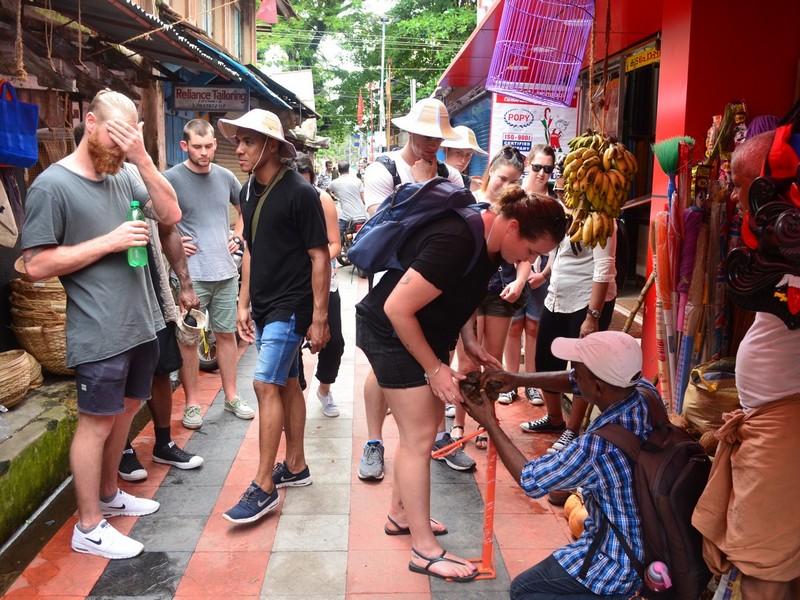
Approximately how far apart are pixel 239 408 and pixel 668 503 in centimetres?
379

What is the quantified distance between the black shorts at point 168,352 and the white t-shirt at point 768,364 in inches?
129

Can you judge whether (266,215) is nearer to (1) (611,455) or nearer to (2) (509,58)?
(1) (611,455)

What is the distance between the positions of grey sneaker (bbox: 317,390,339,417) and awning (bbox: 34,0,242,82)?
122 inches

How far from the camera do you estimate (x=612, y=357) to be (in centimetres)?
246

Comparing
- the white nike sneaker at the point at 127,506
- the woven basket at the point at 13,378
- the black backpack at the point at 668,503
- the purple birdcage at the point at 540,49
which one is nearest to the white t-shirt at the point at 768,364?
the black backpack at the point at 668,503

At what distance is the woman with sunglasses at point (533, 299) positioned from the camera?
495cm

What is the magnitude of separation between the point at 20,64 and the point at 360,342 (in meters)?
2.60

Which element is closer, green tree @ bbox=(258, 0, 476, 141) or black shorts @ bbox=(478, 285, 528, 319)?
black shorts @ bbox=(478, 285, 528, 319)

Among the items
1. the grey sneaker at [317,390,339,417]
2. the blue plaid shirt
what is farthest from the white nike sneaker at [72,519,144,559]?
the grey sneaker at [317,390,339,417]

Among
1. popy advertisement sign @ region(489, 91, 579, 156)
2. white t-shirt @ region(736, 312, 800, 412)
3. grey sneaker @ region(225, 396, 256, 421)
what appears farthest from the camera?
popy advertisement sign @ region(489, 91, 579, 156)

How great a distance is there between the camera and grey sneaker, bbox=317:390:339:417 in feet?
18.4

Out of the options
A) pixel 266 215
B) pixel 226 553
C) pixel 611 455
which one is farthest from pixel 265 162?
pixel 611 455

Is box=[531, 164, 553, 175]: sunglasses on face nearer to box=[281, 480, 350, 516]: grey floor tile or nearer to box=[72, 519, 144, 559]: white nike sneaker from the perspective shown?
box=[281, 480, 350, 516]: grey floor tile

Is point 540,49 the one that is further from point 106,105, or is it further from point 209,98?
point 209,98
